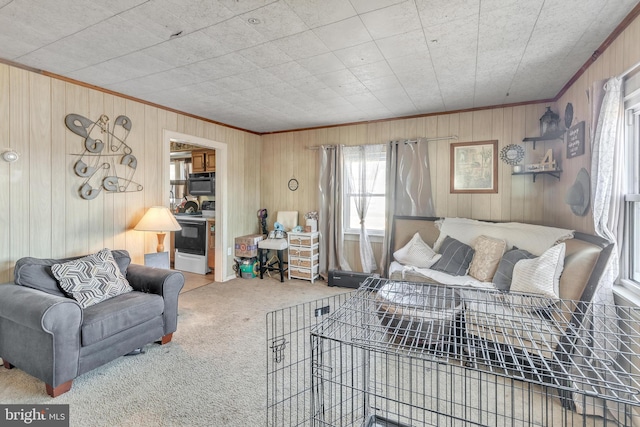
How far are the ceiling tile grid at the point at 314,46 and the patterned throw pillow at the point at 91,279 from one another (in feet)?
5.72

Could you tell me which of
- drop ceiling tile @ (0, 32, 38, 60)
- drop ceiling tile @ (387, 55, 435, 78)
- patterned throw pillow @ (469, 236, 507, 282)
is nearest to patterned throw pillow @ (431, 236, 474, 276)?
patterned throw pillow @ (469, 236, 507, 282)

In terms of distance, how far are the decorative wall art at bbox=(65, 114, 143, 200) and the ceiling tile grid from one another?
1.36ft

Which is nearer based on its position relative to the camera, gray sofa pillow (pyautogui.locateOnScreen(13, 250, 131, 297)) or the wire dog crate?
the wire dog crate

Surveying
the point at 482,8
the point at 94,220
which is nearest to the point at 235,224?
the point at 94,220

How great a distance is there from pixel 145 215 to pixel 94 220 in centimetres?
48

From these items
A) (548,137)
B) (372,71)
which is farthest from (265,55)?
(548,137)

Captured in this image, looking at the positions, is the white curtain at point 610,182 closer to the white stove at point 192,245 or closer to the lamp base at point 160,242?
the lamp base at point 160,242

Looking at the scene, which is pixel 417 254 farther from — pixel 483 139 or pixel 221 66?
pixel 221 66

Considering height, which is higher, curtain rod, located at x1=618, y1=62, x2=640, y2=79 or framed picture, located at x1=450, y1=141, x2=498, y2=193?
curtain rod, located at x1=618, y1=62, x2=640, y2=79

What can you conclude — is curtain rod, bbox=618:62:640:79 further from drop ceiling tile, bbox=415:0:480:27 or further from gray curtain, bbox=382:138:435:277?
gray curtain, bbox=382:138:435:277

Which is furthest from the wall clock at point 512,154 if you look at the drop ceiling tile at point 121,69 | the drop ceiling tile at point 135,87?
the drop ceiling tile at point 135,87

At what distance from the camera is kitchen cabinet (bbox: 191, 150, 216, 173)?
595 centimetres

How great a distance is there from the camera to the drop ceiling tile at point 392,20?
1.94 m

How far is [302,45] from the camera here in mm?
2393
